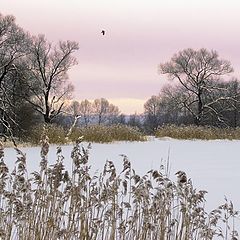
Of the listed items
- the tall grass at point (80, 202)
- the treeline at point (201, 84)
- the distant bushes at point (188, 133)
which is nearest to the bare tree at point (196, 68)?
the treeline at point (201, 84)

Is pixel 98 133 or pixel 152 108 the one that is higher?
pixel 152 108

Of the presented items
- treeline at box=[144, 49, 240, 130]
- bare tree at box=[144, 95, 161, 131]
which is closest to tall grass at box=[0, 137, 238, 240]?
treeline at box=[144, 49, 240, 130]

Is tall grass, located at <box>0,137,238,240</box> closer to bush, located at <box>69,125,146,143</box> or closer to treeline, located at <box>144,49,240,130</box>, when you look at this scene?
bush, located at <box>69,125,146,143</box>

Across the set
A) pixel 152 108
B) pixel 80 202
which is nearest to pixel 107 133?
pixel 80 202

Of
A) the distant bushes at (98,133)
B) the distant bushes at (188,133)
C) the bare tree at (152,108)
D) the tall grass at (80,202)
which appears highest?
the bare tree at (152,108)

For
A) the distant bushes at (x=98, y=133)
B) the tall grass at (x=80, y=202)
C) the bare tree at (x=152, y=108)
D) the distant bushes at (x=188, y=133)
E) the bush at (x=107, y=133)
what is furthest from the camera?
the bare tree at (x=152, y=108)

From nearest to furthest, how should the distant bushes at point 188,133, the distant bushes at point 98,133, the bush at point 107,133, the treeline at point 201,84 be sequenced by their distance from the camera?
the distant bushes at point 98,133 < the bush at point 107,133 < the distant bushes at point 188,133 < the treeline at point 201,84

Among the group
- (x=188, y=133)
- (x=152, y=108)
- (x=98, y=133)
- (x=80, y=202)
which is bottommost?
(x=80, y=202)

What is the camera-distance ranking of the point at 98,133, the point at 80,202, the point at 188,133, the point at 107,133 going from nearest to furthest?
the point at 80,202, the point at 98,133, the point at 107,133, the point at 188,133

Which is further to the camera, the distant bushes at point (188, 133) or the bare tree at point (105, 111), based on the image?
the bare tree at point (105, 111)

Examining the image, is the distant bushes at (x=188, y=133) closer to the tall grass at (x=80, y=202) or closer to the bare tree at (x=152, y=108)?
the tall grass at (x=80, y=202)

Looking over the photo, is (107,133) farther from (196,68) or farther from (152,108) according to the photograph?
(152,108)

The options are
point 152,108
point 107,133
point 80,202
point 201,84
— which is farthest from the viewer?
point 152,108

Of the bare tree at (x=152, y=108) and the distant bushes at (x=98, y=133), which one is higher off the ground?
the bare tree at (x=152, y=108)
